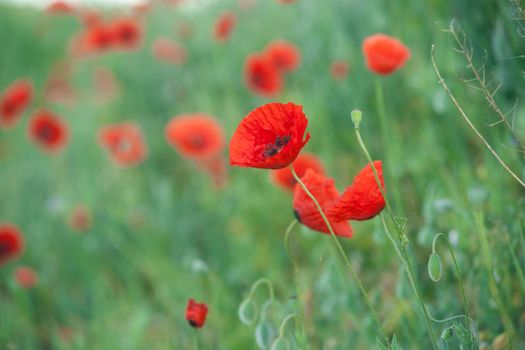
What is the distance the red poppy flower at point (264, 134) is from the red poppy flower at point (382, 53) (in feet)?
1.31

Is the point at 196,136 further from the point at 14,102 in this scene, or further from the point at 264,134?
the point at 264,134

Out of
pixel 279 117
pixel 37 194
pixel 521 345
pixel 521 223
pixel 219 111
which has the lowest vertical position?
pixel 37 194

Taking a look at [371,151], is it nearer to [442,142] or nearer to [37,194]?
[442,142]

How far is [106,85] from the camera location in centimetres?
403

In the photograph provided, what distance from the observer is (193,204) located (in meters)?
2.45

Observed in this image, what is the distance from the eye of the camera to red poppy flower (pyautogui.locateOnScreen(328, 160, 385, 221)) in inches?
31.0

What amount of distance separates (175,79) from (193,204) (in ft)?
4.39

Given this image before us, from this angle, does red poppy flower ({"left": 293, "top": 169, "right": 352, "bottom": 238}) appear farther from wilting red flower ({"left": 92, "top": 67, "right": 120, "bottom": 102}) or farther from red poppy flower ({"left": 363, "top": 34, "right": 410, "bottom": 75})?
wilting red flower ({"left": 92, "top": 67, "right": 120, "bottom": 102})

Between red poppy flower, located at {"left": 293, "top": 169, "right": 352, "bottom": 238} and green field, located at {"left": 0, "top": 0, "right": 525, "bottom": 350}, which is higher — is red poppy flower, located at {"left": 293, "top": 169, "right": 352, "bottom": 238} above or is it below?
above

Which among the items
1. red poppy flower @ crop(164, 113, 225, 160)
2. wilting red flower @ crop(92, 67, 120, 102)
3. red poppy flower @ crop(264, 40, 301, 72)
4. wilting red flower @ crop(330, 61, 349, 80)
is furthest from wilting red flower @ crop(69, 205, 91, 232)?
wilting red flower @ crop(92, 67, 120, 102)

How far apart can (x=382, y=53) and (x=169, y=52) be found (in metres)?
2.59

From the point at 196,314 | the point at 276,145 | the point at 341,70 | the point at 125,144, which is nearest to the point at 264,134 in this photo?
the point at 276,145

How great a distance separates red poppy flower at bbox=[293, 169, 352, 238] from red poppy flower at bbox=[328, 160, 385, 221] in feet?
0.30

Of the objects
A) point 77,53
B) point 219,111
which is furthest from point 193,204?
point 77,53
